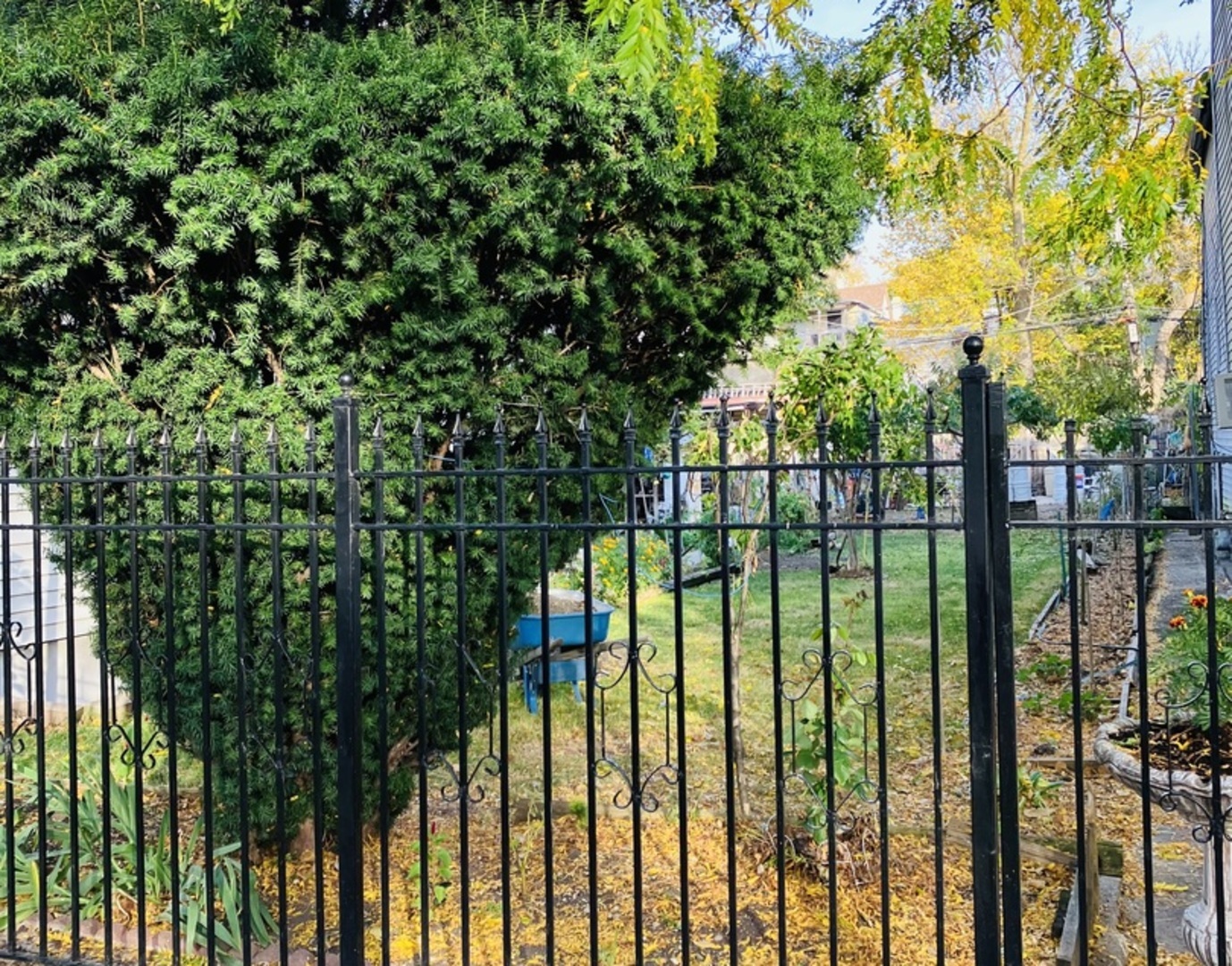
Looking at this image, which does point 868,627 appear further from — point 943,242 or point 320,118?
point 943,242

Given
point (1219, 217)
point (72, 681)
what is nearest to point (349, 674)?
point (72, 681)

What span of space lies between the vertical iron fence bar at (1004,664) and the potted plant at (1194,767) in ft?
0.99

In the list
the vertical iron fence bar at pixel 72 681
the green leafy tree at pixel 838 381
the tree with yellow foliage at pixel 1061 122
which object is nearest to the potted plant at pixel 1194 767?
Result: the green leafy tree at pixel 838 381

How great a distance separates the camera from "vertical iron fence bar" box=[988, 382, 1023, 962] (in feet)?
7.68

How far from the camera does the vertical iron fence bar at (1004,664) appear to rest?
7.68ft

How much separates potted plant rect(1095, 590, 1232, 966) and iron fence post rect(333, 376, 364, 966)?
83.3 inches

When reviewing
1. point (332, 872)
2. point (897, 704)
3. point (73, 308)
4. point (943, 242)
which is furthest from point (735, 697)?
point (943, 242)

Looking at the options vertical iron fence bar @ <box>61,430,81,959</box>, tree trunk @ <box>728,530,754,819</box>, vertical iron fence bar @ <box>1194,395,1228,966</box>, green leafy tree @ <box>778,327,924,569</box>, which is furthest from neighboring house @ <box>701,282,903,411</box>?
vertical iron fence bar @ <box>61,430,81,959</box>

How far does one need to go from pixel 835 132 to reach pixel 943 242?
23.1 metres

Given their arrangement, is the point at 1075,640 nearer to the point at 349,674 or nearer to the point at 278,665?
the point at 349,674

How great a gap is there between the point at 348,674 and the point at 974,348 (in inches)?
77.3

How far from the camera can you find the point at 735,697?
19.0 ft

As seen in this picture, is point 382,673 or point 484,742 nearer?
point 382,673

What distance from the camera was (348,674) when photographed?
2.88m
